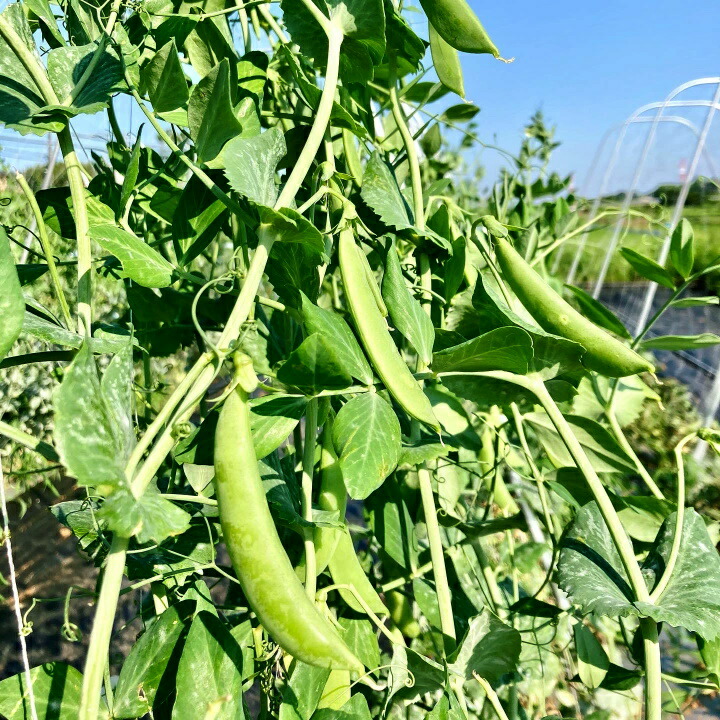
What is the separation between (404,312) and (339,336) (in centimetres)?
6

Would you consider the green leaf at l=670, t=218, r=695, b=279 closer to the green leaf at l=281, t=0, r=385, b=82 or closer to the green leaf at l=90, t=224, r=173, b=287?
the green leaf at l=281, t=0, r=385, b=82

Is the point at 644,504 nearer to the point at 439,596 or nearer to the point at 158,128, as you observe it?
the point at 439,596

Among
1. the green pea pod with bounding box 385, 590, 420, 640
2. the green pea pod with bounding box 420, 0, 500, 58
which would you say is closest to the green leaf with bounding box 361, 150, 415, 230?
the green pea pod with bounding box 420, 0, 500, 58

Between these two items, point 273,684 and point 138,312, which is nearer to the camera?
point 273,684

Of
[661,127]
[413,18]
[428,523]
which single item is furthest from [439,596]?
[661,127]

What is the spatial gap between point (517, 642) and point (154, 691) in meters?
0.31

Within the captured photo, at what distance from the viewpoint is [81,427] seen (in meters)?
0.29

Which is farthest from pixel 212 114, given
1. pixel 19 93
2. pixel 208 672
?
pixel 208 672

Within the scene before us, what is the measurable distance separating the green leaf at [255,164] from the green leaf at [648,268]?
1.39 ft

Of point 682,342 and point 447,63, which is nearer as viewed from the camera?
point 447,63

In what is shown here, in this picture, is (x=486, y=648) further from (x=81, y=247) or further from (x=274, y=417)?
(x=81, y=247)

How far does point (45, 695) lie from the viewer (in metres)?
0.41

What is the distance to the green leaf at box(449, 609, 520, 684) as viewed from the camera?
0.52 m

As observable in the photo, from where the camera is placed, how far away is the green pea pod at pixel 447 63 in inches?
21.7
